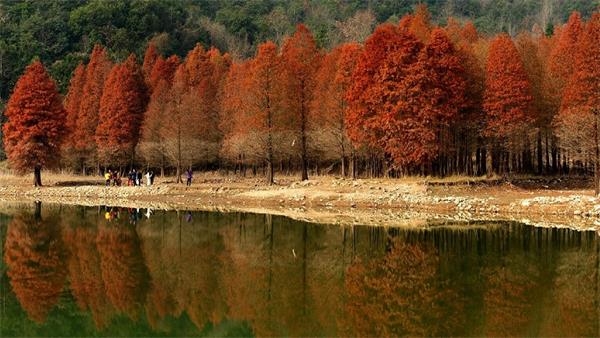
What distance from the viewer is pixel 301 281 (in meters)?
20.4

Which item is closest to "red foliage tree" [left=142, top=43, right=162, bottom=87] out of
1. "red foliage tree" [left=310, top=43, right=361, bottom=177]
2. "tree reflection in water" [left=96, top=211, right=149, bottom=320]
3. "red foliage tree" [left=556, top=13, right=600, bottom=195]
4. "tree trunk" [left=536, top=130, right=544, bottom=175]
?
"red foliage tree" [left=310, top=43, right=361, bottom=177]

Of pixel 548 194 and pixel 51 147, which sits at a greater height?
pixel 51 147

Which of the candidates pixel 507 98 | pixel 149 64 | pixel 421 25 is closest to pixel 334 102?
pixel 421 25

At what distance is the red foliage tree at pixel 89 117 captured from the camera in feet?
232

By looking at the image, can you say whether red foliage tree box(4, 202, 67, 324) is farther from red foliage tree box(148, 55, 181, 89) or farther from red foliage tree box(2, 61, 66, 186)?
red foliage tree box(148, 55, 181, 89)

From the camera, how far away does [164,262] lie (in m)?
24.2

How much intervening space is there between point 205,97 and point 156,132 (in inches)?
232

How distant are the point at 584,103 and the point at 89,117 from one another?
49.0 meters

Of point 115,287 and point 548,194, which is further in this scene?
point 548,194

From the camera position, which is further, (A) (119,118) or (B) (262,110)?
(A) (119,118)

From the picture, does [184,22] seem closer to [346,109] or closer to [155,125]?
[155,125]

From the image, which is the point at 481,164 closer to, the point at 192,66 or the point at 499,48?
the point at 499,48

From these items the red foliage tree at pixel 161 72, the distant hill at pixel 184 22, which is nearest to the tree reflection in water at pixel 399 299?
the distant hill at pixel 184 22

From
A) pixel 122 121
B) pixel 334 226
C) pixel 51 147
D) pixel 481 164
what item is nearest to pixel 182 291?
pixel 334 226
